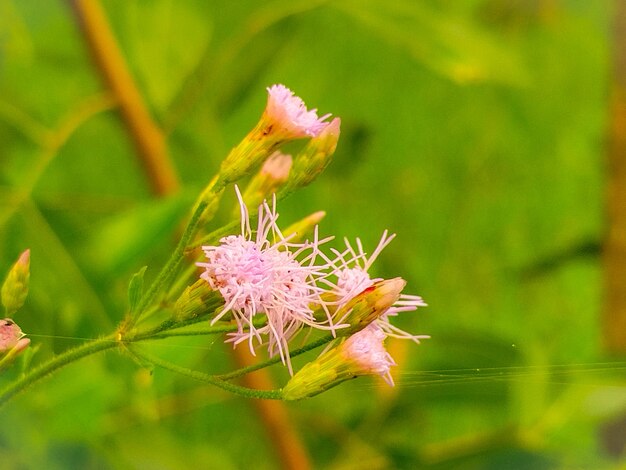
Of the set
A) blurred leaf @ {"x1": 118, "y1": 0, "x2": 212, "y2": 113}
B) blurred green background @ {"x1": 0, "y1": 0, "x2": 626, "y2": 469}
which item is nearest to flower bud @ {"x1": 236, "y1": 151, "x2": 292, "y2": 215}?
blurred green background @ {"x1": 0, "y1": 0, "x2": 626, "y2": 469}

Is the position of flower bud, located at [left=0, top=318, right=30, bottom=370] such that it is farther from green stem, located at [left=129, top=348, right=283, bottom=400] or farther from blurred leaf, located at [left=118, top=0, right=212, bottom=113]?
blurred leaf, located at [left=118, top=0, right=212, bottom=113]

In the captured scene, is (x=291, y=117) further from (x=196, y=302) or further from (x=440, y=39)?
(x=440, y=39)

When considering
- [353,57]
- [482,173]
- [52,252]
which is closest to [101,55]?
[52,252]

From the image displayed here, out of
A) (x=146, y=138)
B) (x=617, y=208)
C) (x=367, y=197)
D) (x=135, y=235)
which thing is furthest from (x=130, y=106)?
(x=617, y=208)

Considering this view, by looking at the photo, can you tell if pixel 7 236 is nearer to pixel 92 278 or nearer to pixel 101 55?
pixel 92 278

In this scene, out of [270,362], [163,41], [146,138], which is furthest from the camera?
[163,41]

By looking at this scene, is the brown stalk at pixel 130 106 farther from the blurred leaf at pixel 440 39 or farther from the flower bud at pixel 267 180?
the flower bud at pixel 267 180
